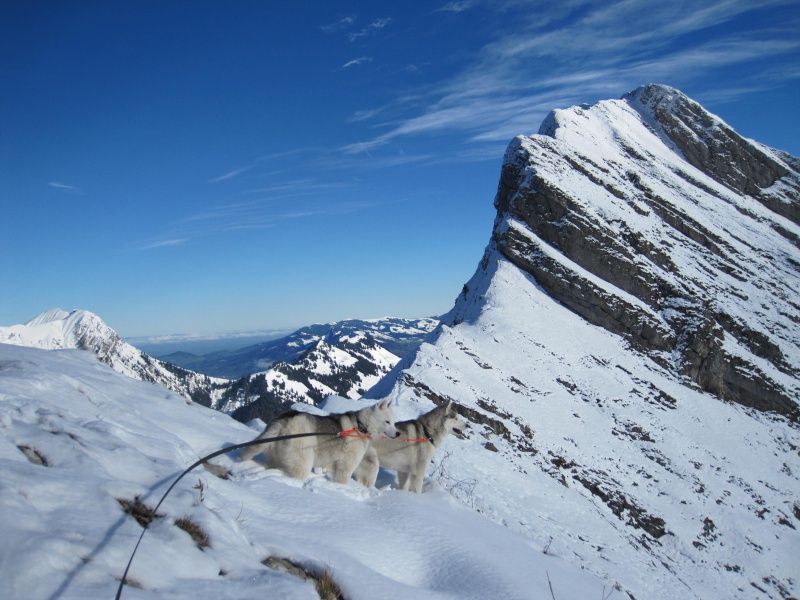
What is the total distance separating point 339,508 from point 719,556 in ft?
99.3

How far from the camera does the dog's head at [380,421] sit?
26.1ft

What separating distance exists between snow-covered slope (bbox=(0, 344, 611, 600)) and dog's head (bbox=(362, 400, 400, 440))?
0.99 metres

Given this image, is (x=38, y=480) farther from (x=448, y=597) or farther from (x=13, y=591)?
(x=448, y=597)

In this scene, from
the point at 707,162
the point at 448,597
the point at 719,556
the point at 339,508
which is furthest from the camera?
the point at 707,162

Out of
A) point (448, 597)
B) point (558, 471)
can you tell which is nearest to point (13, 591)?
point (448, 597)

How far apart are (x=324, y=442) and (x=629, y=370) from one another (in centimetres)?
4316

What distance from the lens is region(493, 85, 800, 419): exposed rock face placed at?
48.5 meters

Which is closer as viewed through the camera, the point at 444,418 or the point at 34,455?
the point at 34,455

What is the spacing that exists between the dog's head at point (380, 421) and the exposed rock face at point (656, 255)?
43507 mm

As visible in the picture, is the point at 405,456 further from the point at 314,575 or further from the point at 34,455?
the point at 34,455

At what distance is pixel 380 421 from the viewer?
8.20m

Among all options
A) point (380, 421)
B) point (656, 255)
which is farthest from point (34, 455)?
point (656, 255)

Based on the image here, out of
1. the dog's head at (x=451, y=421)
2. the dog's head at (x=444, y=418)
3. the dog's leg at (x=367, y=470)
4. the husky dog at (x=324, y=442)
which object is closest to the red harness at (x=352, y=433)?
the husky dog at (x=324, y=442)

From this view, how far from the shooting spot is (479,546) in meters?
6.01
